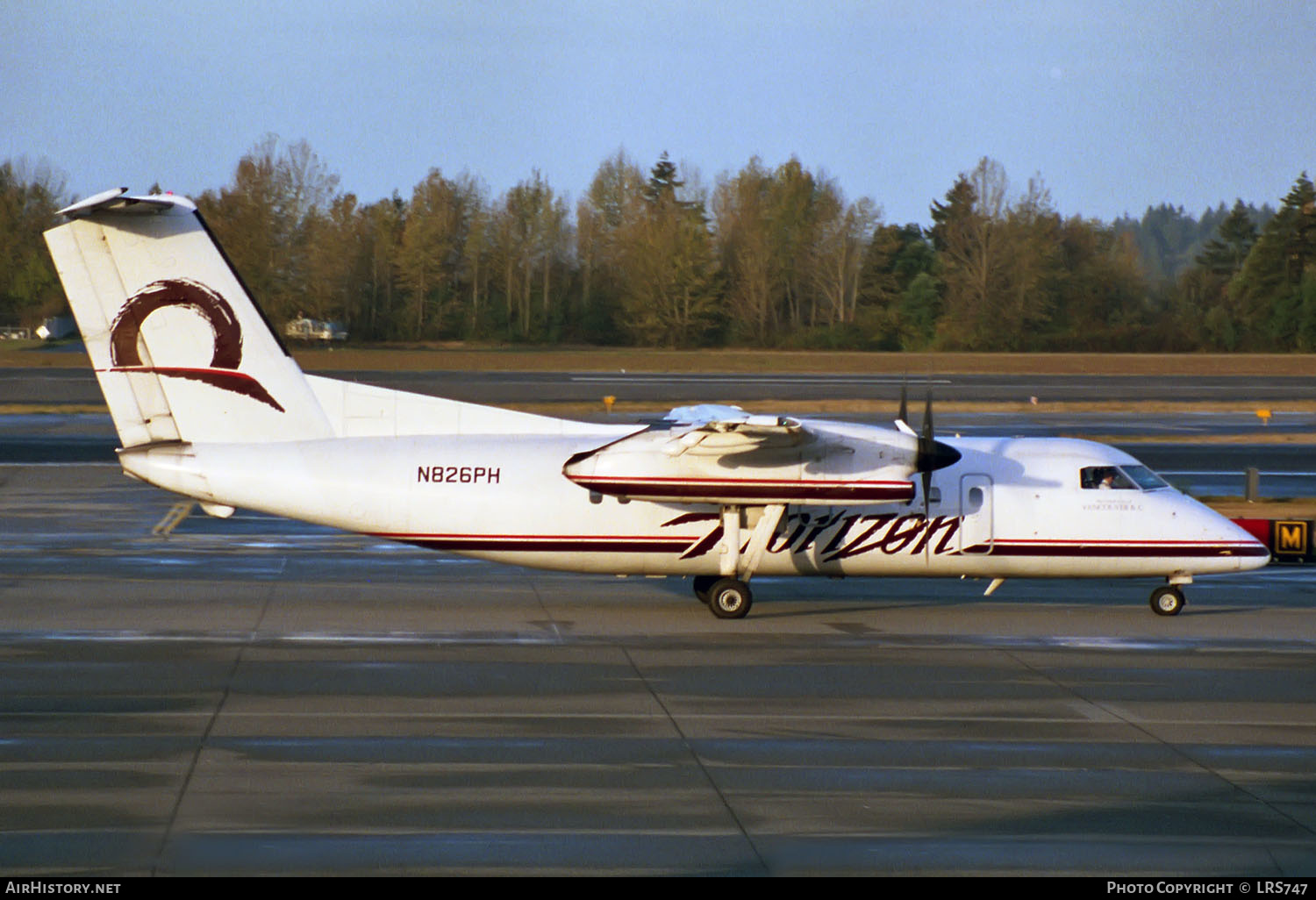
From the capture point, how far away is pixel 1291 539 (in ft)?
70.6

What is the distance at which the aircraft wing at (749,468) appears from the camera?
16.8m

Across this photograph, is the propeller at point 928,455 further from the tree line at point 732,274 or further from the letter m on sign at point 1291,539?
the tree line at point 732,274

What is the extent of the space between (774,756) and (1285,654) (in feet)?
26.6

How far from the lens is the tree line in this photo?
98250 millimetres

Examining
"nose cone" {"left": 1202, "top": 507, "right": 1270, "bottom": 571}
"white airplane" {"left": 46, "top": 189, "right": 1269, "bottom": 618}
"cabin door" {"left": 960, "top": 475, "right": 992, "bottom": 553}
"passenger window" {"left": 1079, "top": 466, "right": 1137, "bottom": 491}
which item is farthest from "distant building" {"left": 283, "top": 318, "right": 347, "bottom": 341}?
"nose cone" {"left": 1202, "top": 507, "right": 1270, "bottom": 571}

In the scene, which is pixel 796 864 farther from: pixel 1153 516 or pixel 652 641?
pixel 1153 516

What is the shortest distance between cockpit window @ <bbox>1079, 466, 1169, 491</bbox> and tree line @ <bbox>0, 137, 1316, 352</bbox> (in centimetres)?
7879

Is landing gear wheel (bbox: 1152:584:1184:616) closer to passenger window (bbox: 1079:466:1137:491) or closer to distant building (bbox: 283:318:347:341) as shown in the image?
passenger window (bbox: 1079:466:1137:491)

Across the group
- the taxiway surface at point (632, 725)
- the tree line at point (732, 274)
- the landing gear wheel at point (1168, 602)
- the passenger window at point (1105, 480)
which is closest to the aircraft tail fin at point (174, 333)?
the taxiway surface at point (632, 725)

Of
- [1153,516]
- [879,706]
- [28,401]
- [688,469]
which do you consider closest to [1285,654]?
[1153,516]

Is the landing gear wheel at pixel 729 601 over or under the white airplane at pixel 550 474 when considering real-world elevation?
under

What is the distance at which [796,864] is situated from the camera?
28.8 ft

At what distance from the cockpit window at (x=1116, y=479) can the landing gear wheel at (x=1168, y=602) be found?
1.47 meters

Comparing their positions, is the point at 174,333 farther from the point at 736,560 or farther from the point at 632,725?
the point at 632,725
